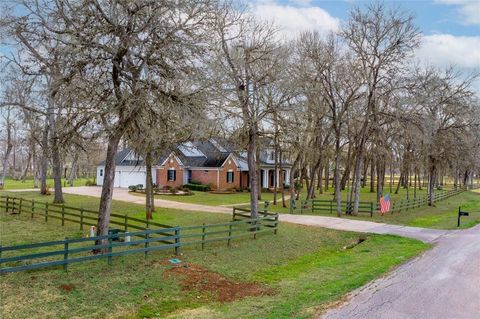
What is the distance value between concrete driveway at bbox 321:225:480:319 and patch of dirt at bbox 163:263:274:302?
2.76m

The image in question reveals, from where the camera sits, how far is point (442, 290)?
10102mm

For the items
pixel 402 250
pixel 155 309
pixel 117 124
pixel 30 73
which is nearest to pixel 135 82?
pixel 117 124

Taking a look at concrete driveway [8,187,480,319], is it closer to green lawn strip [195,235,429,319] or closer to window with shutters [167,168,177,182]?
green lawn strip [195,235,429,319]

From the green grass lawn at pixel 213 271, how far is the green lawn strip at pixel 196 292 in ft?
0.07

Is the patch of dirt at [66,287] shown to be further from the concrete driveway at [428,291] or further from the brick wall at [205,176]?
the brick wall at [205,176]

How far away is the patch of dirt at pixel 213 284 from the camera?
36.4ft

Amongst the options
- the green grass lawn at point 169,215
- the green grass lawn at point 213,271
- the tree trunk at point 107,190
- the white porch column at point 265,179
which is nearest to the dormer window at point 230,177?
the white porch column at point 265,179

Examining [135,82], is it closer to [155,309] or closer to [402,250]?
[155,309]

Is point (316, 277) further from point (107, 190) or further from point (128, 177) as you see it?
point (128, 177)

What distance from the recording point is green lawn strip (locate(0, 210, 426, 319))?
9.35 metres

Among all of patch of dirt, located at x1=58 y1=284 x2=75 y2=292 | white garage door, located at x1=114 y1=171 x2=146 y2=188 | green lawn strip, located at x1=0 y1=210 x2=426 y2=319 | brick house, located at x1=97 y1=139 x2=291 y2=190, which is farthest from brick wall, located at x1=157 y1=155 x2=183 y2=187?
patch of dirt, located at x1=58 y1=284 x2=75 y2=292

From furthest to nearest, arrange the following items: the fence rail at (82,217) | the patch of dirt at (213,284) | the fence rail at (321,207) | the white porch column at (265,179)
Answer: the white porch column at (265,179) → the fence rail at (321,207) → the fence rail at (82,217) → the patch of dirt at (213,284)

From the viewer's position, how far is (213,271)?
12930 mm

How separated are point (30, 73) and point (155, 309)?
31.3ft
